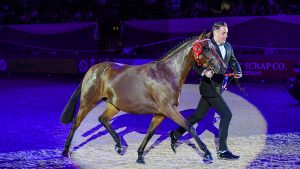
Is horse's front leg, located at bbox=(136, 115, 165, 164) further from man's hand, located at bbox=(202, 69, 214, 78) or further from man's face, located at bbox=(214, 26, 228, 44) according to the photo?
man's face, located at bbox=(214, 26, 228, 44)

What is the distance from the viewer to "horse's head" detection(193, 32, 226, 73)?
6.75 m

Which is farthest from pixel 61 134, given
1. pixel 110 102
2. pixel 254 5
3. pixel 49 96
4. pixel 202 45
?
Answer: pixel 254 5

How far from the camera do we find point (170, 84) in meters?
6.95

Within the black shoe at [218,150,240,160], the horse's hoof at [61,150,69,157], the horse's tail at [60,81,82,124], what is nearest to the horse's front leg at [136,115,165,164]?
the black shoe at [218,150,240,160]

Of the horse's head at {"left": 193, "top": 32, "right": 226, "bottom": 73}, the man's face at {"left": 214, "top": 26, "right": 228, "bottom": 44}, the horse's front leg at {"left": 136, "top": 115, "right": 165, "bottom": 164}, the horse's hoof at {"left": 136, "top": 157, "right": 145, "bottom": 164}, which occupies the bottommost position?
the horse's hoof at {"left": 136, "top": 157, "right": 145, "bottom": 164}

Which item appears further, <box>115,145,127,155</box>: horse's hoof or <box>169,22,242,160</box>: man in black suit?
<box>115,145,127,155</box>: horse's hoof

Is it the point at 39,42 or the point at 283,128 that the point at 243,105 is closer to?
the point at 283,128

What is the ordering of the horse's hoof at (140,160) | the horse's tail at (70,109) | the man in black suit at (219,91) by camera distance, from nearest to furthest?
the horse's hoof at (140,160), the man in black suit at (219,91), the horse's tail at (70,109)

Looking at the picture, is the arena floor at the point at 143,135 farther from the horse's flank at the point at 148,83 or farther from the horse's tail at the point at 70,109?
the horse's flank at the point at 148,83

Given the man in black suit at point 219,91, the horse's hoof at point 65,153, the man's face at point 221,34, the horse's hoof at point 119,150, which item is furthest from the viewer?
the horse's hoof at point 119,150

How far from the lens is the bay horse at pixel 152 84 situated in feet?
22.3

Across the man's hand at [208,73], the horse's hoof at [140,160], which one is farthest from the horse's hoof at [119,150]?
the man's hand at [208,73]

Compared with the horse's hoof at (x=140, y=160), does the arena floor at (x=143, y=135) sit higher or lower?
lower

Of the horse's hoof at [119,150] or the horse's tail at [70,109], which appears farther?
the horse's tail at [70,109]
